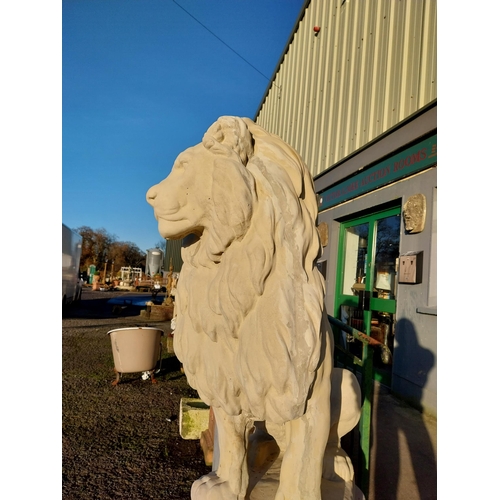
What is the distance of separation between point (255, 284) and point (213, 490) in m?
0.69

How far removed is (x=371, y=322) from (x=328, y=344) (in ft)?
12.3

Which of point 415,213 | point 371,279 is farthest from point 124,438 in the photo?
point 415,213

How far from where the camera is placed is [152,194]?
108cm

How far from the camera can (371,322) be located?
459cm

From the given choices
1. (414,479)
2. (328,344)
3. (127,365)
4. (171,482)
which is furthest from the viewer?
(127,365)

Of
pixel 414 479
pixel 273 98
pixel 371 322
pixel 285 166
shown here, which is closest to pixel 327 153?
pixel 371 322

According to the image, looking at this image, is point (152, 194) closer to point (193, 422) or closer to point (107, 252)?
point (193, 422)

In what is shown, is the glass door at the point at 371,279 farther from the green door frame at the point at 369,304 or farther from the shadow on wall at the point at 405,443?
the shadow on wall at the point at 405,443

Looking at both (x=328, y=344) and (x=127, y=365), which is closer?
(x=328, y=344)

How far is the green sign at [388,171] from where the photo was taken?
3.55m

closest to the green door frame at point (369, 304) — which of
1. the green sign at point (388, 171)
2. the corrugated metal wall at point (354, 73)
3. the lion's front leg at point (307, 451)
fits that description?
the green sign at point (388, 171)

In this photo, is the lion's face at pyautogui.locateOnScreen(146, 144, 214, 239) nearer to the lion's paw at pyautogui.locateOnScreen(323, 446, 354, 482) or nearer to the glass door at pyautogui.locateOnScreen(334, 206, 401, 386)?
the lion's paw at pyautogui.locateOnScreen(323, 446, 354, 482)

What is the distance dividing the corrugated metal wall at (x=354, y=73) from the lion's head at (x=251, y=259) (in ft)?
10.3

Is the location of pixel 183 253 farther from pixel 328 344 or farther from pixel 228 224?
pixel 328 344
